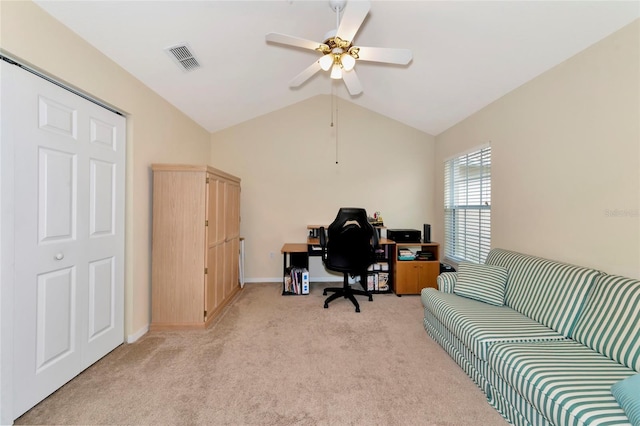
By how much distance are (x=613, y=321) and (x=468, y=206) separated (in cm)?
222

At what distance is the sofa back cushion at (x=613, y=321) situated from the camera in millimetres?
1403

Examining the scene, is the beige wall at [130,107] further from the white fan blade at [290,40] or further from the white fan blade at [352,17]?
the white fan blade at [352,17]

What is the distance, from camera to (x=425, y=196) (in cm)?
459

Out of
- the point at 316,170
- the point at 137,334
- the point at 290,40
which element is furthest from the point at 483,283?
the point at 137,334

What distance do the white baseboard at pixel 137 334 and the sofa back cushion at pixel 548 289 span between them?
3506 millimetres

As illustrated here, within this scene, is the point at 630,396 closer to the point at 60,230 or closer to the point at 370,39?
the point at 370,39

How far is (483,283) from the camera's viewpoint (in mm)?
2383

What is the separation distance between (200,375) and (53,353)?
0.98m

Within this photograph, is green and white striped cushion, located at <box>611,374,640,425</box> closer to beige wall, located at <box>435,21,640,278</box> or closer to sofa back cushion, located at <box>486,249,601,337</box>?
sofa back cushion, located at <box>486,249,601,337</box>

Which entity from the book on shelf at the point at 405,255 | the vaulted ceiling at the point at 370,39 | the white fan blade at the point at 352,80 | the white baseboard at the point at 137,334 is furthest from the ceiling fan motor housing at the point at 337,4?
the white baseboard at the point at 137,334

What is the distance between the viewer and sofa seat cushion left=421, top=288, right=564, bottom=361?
172cm

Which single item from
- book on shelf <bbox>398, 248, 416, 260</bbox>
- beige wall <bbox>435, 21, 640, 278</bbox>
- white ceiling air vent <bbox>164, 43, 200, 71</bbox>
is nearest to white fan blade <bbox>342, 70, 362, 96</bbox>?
white ceiling air vent <bbox>164, 43, 200, 71</bbox>

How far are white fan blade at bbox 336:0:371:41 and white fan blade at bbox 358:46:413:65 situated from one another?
0.22 m

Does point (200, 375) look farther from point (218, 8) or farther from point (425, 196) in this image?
point (425, 196)
